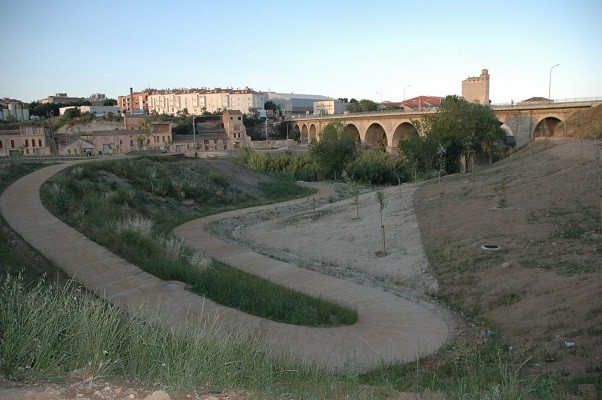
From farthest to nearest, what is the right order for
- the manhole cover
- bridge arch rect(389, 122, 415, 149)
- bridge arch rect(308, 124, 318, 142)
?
bridge arch rect(308, 124, 318, 142) → bridge arch rect(389, 122, 415, 149) → the manhole cover

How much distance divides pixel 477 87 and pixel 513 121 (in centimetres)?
1591

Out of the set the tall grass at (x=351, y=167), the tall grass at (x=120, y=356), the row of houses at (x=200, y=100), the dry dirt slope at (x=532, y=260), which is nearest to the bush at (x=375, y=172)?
the tall grass at (x=351, y=167)

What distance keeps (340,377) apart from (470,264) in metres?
8.37

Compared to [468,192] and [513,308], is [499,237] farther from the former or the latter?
[468,192]

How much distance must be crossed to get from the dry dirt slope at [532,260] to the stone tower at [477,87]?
154 feet

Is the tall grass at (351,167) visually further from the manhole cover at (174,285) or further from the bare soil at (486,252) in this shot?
the manhole cover at (174,285)

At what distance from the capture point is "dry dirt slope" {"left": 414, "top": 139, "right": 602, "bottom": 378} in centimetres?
841

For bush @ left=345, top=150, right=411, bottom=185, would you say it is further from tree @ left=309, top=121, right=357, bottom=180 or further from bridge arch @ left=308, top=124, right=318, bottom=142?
bridge arch @ left=308, top=124, right=318, bottom=142

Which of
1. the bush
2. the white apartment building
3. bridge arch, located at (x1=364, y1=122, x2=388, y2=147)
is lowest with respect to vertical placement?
the bush

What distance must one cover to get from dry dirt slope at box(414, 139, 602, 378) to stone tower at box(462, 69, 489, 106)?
47.1m

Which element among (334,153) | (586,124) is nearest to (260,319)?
(334,153)

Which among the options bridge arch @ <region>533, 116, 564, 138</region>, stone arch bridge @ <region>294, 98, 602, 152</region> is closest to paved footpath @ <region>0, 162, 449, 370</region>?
stone arch bridge @ <region>294, 98, 602, 152</region>

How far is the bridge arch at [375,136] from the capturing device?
255 feet

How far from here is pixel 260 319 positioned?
31.4ft
